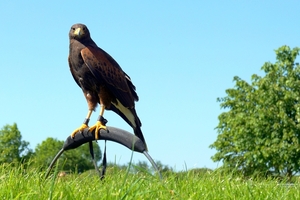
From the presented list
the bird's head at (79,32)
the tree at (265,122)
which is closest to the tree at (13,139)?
the tree at (265,122)

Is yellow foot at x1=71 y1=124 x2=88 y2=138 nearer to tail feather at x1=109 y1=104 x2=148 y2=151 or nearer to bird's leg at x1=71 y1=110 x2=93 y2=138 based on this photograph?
bird's leg at x1=71 y1=110 x2=93 y2=138

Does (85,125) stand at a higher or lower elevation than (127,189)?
higher

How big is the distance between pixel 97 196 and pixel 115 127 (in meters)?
1.76

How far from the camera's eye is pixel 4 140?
4344 cm

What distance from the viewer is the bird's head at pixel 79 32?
19.5 ft

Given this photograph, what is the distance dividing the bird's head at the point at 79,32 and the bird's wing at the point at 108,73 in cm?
19

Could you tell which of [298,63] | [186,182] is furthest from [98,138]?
[298,63]

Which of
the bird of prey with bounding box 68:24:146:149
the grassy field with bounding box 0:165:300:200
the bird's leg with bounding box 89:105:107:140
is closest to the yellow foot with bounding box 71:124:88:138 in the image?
the bird of prey with bounding box 68:24:146:149

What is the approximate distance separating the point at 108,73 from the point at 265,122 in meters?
23.6

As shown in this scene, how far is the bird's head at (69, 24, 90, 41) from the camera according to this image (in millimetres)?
5949

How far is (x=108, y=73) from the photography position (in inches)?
228

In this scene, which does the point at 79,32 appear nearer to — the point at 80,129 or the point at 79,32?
the point at 79,32

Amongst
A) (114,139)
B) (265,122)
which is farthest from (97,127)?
(265,122)

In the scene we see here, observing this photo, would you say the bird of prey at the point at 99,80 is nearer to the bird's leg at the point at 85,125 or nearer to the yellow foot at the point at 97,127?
the bird's leg at the point at 85,125
